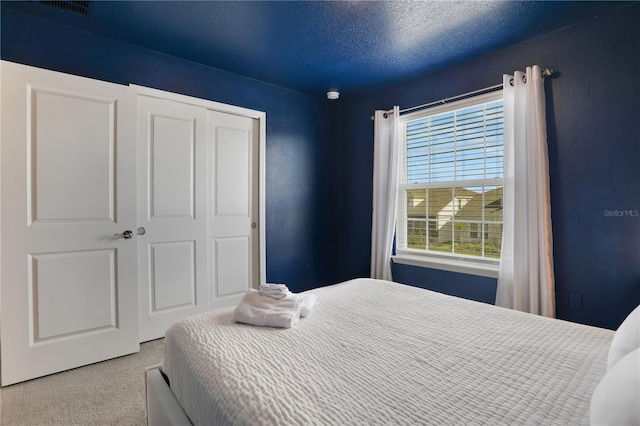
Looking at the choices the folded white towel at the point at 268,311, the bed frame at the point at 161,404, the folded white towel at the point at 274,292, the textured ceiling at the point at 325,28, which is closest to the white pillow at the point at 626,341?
the folded white towel at the point at 268,311

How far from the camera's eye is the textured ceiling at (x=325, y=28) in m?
1.98

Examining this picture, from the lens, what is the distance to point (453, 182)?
2.87 meters

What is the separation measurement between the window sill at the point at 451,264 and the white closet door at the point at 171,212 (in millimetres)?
2020

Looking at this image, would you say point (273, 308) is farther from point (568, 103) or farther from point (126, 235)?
point (568, 103)

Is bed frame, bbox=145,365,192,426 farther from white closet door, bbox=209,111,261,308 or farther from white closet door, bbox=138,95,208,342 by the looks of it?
white closet door, bbox=209,111,261,308

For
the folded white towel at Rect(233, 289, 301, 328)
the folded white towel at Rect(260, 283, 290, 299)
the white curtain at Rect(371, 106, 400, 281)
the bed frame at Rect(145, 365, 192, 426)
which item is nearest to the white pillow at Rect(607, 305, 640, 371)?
the folded white towel at Rect(233, 289, 301, 328)

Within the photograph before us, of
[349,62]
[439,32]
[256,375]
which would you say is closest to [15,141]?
[256,375]

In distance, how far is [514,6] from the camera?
197cm

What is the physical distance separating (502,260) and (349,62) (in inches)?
84.4

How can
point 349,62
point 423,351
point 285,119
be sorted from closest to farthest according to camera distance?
point 423,351
point 349,62
point 285,119

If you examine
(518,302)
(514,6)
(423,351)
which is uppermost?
(514,6)

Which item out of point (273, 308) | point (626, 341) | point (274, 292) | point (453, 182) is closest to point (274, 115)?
point (453, 182)

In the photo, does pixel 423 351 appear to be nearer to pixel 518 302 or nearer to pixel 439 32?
pixel 518 302

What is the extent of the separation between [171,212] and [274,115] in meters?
1.50
